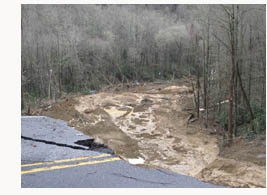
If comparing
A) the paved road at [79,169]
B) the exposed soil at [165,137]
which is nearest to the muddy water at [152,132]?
the exposed soil at [165,137]

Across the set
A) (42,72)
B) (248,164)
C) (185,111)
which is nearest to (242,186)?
(248,164)

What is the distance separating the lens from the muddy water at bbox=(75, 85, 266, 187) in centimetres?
504

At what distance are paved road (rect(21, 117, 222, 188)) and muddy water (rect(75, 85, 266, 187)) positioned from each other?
575 mm

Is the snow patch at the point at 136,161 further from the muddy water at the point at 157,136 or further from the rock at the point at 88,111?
the rock at the point at 88,111

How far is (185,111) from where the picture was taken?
10.6 meters

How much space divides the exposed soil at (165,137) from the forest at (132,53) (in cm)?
80

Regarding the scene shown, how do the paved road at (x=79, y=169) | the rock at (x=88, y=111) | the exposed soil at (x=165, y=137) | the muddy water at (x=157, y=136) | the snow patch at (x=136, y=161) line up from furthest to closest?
the rock at (x=88, y=111) → the snow patch at (x=136, y=161) → the muddy water at (x=157, y=136) → the exposed soil at (x=165, y=137) → the paved road at (x=79, y=169)

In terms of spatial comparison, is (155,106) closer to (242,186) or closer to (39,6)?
(242,186)

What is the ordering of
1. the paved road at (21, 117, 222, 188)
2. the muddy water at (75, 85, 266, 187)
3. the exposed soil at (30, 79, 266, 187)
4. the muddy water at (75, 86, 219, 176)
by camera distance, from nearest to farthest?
the paved road at (21, 117, 222, 188) < the exposed soil at (30, 79, 266, 187) < the muddy water at (75, 85, 266, 187) < the muddy water at (75, 86, 219, 176)

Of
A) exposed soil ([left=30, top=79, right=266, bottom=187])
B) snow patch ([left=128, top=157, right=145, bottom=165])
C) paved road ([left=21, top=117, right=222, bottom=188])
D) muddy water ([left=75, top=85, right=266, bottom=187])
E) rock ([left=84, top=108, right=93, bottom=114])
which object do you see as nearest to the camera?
paved road ([left=21, top=117, right=222, bottom=188])

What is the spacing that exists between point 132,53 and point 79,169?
22690 mm

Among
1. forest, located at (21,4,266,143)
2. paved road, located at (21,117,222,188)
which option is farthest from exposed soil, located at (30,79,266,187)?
forest, located at (21,4,266,143)

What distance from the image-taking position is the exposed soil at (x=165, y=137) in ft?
15.1

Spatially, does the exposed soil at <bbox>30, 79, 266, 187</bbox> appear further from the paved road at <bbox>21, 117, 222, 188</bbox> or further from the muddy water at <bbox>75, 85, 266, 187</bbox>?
the paved road at <bbox>21, 117, 222, 188</bbox>
